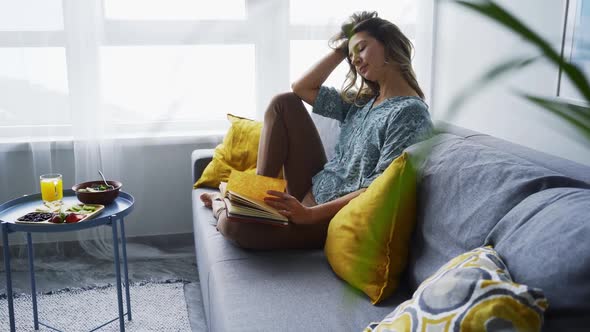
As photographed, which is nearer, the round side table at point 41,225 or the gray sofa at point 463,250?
the gray sofa at point 463,250

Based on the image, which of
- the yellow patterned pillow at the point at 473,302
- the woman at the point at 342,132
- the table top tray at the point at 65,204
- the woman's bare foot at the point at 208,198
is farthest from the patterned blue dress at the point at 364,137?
the table top tray at the point at 65,204

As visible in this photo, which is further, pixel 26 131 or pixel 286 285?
pixel 26 131

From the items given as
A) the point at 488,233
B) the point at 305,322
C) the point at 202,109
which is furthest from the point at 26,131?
the point at 488,233

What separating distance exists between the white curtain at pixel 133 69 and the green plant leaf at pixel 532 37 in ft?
9.10

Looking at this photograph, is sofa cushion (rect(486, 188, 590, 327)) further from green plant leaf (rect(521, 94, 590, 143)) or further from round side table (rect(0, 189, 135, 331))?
round side table (rect(0, 189, 135, 331))

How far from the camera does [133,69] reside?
2.89 meters

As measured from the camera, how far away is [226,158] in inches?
99.2

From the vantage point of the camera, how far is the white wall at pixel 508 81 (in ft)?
6.36

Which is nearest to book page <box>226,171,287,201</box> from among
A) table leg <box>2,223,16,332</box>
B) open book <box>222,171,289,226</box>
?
open book <box>222,171,289,226</box>

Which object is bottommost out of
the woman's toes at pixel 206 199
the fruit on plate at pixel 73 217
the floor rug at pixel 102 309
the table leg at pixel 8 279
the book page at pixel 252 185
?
the floor rug at pixel 102 309

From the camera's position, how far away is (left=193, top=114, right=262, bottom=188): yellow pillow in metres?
2.49

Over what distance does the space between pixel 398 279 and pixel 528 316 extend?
656 mm

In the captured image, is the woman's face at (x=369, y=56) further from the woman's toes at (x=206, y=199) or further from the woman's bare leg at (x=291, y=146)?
the woman's toes at (x=206, y=199)

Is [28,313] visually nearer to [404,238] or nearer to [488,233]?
[404,238]
